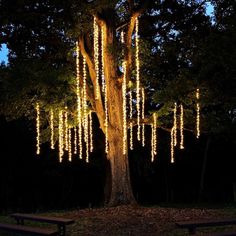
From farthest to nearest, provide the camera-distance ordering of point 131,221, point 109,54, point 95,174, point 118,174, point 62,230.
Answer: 1. point 95,174
2. point 109,54
3. point 118,174
4. point 131,221
5. point 62,230

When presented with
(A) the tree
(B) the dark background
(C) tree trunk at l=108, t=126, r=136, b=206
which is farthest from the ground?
(B) the dark background

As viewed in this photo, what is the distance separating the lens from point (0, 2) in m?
10.7

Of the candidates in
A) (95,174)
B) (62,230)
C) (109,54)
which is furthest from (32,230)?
(95,174)

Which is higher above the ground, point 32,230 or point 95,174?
point 95,174

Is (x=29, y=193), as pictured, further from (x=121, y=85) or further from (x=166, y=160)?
(x=121, y=85)

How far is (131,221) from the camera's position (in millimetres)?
9633

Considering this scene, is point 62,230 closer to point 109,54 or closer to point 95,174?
point 109,54

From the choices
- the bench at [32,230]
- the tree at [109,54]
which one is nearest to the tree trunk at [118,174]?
the tree at [109,54]

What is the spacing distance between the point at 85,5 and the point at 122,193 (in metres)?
5.10

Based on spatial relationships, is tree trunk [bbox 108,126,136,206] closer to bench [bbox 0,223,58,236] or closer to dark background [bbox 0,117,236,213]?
bench [bbox 0,223,58,236]

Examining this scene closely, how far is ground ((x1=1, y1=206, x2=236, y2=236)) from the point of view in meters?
8.59

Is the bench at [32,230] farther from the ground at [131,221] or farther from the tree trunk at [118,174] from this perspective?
the tree trunk at [118,174]

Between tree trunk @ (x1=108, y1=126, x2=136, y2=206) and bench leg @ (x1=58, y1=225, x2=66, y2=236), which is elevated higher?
tree trunk @ (x1=108, y1=126, x2=136, y2=206)

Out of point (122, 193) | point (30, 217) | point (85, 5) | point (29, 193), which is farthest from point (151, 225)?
point (29, 193)
